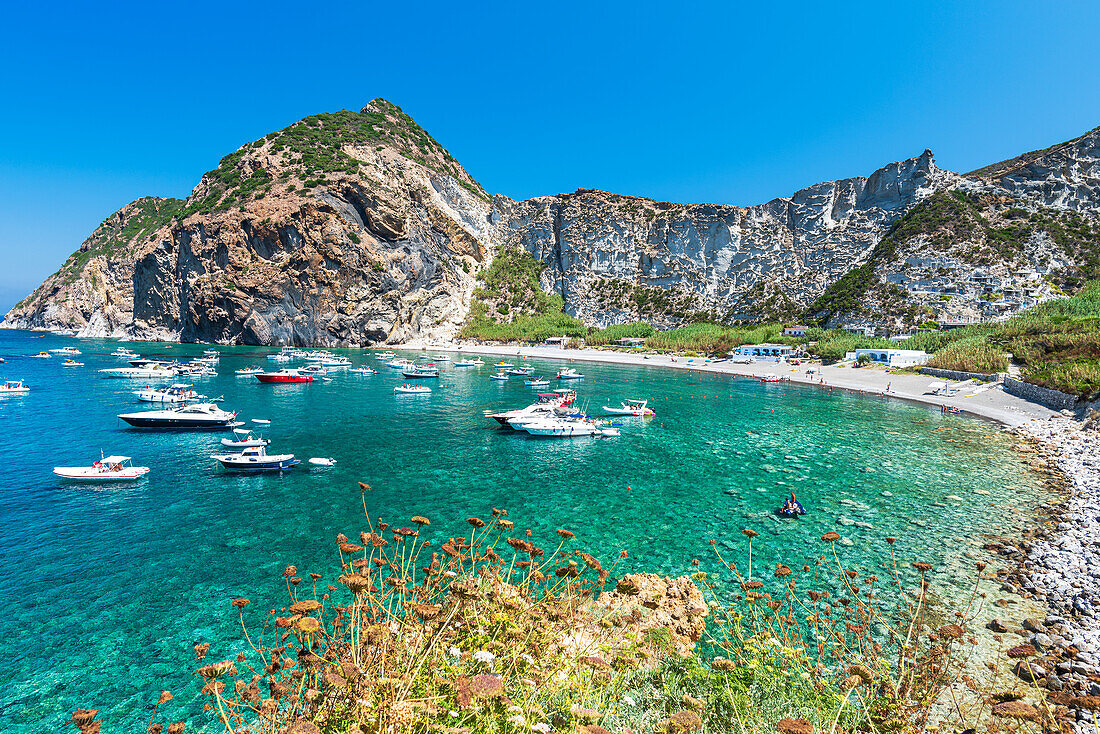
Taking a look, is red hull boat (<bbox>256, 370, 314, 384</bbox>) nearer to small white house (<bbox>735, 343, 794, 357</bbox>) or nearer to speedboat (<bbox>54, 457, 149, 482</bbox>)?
speedboat (<bbox>54, 457, 149, 482</bbox>)

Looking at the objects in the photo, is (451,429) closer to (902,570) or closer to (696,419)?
(696,419)

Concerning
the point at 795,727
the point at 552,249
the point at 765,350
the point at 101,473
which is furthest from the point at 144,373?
the point at 552,249

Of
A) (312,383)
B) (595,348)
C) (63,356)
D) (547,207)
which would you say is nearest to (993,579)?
(312,383)

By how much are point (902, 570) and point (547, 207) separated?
455 feet

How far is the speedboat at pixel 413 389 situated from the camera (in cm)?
4531

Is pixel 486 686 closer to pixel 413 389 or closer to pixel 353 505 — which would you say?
pixel 353 505

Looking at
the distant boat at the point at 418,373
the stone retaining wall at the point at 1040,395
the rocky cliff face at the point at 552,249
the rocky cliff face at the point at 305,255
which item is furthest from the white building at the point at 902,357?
the rocky cliff face at the point at 305,255

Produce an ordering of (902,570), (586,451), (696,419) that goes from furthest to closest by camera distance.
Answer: (696,419) < (586,451) < (902,570)

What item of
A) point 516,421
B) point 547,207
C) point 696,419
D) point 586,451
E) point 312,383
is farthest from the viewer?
point 547,207

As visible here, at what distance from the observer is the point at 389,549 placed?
12.2 m

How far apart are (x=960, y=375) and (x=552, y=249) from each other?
4157 inches

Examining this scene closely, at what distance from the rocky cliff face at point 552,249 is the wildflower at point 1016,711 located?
4013 inches

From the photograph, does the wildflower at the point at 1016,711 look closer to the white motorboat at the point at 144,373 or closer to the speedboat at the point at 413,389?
the speedboat at the point at 413,389

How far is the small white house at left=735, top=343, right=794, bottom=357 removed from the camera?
80912 millimetres
